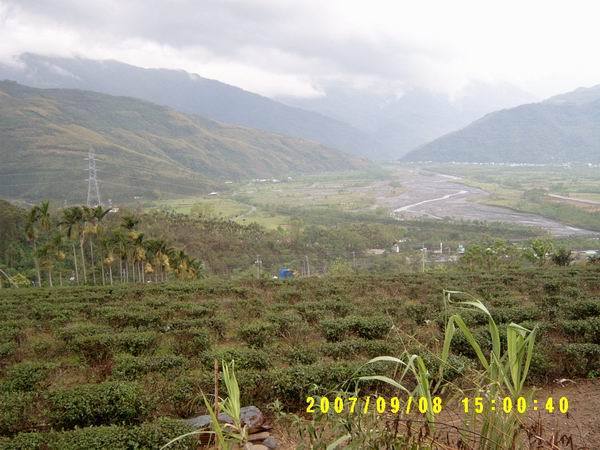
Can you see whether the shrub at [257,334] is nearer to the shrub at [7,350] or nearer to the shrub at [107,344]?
the shrub at [107,344]

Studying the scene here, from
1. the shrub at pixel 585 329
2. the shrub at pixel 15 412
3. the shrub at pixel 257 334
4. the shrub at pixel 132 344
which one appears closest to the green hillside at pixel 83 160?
the shrub at pixel 132 344

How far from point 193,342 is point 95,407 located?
3.82m

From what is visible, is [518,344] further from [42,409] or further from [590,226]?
[590,226]

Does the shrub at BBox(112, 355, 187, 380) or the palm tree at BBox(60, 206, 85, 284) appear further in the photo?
the palm tree at BBox(60, 206, 85, 284)

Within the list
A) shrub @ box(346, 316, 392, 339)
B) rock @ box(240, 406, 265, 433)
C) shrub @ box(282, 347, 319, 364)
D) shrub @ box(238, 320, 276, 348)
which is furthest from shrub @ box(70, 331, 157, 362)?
shrub @ box(346, 316, 392, 339)

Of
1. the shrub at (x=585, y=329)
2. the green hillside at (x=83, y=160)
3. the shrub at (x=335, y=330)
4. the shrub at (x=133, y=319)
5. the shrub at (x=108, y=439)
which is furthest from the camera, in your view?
the green hillside at (x=83, y=160)

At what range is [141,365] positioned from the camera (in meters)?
7.69

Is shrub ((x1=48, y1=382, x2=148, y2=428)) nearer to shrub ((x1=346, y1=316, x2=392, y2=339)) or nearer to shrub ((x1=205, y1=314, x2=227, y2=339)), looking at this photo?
shrub ((x1=205, y1=314, x2=227, y2=339))

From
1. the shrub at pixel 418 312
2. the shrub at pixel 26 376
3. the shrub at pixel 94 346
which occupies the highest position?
the shrub at pixel 26 376

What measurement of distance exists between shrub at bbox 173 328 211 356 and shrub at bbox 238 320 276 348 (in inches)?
31.5

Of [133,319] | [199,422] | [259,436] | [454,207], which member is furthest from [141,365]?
[454,207]

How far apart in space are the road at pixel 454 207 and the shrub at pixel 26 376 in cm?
7577

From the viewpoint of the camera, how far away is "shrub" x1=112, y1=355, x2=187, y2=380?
24.9 ft

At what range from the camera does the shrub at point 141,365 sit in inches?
299
